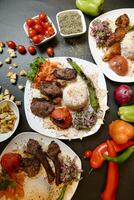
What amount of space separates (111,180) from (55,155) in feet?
1.69

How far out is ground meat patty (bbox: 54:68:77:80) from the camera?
380 centimetres

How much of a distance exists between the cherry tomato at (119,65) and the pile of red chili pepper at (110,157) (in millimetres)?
612

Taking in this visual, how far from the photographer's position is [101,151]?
370 centimetres

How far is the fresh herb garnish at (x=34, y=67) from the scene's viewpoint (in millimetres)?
3801

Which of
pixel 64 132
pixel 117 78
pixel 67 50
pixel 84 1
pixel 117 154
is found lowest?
pixel 117 154

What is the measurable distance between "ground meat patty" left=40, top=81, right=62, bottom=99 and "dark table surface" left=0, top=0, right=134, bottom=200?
0.76ft

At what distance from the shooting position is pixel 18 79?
155 inches

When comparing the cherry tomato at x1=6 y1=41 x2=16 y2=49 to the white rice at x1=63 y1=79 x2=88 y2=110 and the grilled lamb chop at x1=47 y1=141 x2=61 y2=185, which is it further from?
the grilled lamb chop at x1=47 y1=141 x2=61 y2=185

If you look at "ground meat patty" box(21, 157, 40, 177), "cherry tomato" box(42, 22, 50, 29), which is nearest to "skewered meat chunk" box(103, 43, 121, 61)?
"cherry tomato" box(42, 22, 50, 29)

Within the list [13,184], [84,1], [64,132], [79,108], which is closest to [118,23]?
[84,1]

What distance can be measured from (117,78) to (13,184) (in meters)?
1.28

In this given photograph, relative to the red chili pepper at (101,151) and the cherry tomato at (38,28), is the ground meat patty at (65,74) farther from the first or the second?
the red chili pepper at (101,151)

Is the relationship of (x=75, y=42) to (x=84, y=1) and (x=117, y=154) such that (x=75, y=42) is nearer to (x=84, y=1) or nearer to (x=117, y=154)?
(x=84, y=1)

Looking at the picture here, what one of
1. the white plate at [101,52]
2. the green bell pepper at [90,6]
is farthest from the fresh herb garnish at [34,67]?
the green bell pepper at [90,6]
